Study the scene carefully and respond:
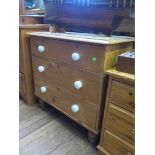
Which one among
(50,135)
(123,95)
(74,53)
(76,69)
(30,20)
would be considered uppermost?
(30,20)

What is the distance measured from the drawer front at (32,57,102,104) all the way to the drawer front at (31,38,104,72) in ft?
0.15

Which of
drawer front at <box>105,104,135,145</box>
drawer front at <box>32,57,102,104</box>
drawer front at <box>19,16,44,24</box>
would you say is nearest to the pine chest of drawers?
drawer front at <box>32,57,102,104</box>

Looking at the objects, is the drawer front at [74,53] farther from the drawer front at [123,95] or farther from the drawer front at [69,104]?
the drawer front at [69,104]

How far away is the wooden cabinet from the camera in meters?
1.42

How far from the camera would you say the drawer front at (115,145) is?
2.95 ft

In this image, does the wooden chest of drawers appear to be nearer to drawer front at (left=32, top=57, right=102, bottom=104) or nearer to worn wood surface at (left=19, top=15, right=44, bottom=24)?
drawer front at (left=32, top=57, right=102, bottom=104)

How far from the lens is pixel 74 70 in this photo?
3.59ft

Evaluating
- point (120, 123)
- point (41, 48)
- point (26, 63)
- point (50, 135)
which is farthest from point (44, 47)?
point (120, 123)

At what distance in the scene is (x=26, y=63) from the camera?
59.3 inches

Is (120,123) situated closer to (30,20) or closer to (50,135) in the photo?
(50,135)

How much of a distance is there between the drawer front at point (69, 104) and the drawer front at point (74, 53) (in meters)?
0.25

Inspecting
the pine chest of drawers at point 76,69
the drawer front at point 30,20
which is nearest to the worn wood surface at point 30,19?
the drawer front at point 30,20

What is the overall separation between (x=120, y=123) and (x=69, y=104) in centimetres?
45
